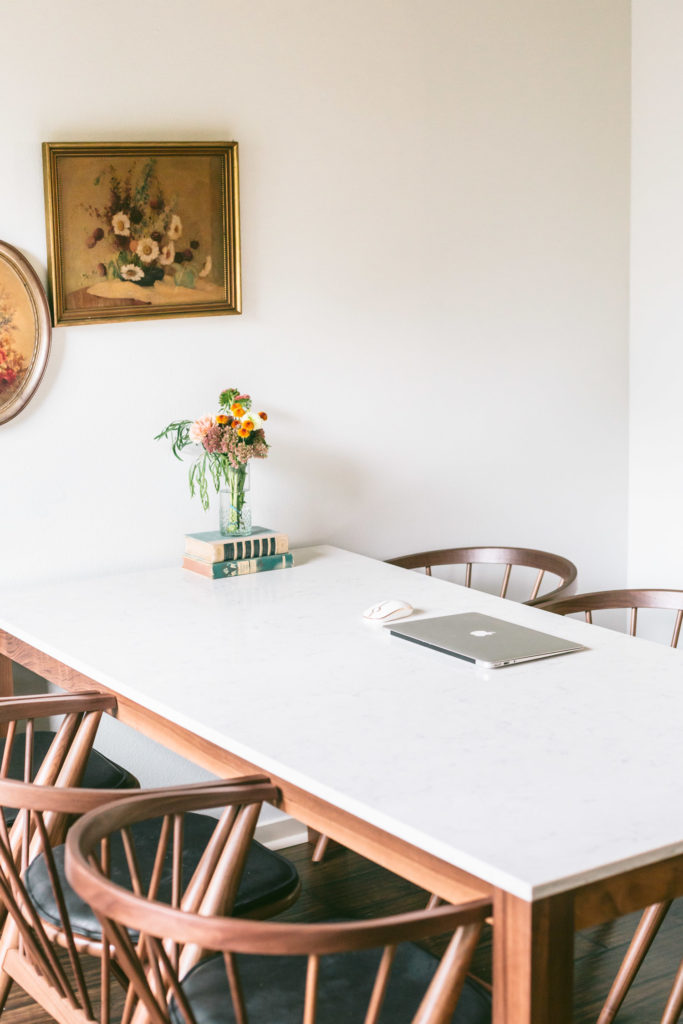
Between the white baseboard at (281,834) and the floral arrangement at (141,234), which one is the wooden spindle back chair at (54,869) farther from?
the floral arrangement at (141,234)

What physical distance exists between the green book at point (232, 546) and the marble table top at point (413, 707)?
0.25 ft

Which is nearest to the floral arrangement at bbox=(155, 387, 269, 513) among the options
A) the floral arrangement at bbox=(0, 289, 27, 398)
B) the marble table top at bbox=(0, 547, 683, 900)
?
the marble table top at bbox=(0, 547, 683, 900)

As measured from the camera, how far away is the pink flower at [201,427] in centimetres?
288

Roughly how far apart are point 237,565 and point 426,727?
1.19 meters

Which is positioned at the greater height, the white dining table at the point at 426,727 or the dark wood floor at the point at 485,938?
the white dining table at the point at 426,727

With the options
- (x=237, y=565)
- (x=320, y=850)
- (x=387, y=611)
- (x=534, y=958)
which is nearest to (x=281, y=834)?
(x=320, y=850)

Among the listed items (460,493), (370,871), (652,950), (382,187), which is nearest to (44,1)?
(382,187)

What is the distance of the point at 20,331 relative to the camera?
281cm

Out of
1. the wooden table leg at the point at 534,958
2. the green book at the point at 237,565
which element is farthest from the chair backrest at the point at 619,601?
the wooden table leg at the point at 534,958

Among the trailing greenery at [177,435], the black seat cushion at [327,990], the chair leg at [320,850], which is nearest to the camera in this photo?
the black seat cushion at [327,990]

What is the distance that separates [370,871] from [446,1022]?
1768 mm

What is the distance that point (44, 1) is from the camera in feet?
9.05

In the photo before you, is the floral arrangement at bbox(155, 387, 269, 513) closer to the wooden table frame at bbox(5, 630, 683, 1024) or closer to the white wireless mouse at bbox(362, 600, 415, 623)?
the white wireless mouse at bbox(362, 600, 415, 623)

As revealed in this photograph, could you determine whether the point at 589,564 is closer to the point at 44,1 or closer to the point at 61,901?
the point at 44,1
